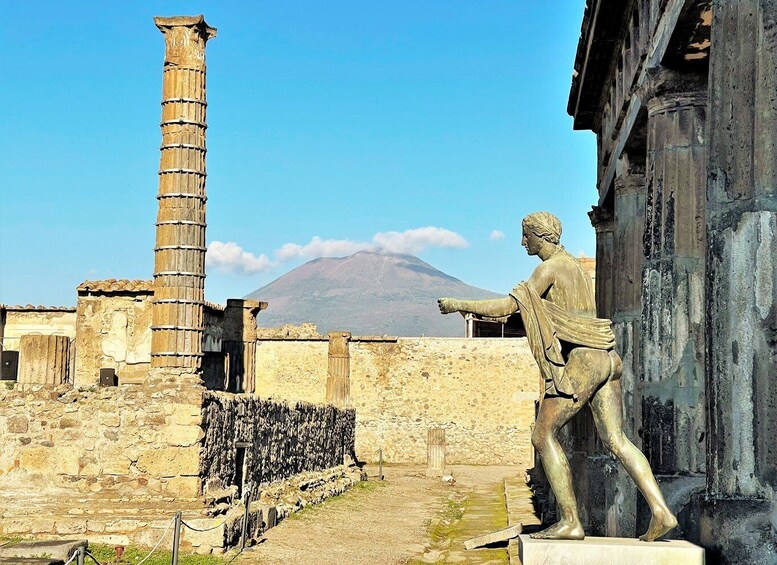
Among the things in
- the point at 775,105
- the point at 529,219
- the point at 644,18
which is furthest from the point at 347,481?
the point at 775,105

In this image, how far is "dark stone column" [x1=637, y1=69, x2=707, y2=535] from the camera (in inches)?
327

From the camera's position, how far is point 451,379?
35.5 m

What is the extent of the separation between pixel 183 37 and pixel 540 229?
14.1m

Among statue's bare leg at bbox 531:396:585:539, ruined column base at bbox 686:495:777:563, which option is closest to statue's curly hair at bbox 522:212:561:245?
statue's bare leg at bbox 531:396:585:539

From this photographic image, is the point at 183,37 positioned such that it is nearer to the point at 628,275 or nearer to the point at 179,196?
the point at 179,196

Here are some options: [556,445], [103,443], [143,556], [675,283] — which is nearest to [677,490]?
[675,283]

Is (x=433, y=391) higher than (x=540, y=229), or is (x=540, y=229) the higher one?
(x=540, y=229)

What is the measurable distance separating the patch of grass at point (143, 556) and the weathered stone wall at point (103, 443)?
143cm

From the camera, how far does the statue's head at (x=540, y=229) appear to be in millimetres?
6551

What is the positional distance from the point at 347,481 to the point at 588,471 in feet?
36.7

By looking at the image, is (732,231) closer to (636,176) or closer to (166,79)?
(636,176)

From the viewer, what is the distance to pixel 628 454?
5930 mm

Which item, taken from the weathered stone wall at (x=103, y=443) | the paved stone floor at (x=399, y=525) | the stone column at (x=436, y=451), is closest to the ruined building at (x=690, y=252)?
the paved stone floor at (x=399, y=525)

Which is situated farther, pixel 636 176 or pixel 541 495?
pixel 541 495
